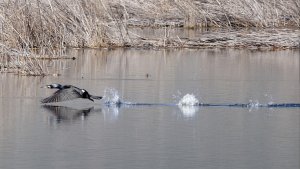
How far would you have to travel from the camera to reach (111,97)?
562 inches

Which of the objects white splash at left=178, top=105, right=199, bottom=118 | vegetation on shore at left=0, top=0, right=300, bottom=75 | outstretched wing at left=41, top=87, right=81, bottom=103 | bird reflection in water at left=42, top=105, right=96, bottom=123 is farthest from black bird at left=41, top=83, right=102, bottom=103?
vegetation on shore at left=0, top=0, right=300, bottom=75

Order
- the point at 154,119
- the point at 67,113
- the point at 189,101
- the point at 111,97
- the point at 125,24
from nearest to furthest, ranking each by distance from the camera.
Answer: the point at 154,119, the point at 67,113, the point at 189,101, the point at 111,97, the point at 125,24

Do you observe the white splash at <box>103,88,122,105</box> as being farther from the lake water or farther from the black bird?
the black bird

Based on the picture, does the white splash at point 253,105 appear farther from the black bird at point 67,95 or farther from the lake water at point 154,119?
the black bird at point 67,95

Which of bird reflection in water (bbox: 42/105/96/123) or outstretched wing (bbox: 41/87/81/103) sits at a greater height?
outstretched wing (bbox: 41/87/81/103)

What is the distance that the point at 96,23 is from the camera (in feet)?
68.5

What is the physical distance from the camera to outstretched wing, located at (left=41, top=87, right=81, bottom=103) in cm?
1343

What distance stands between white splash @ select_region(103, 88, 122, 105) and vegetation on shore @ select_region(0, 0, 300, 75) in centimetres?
208

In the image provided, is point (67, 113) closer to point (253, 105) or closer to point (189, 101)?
point (189, 101)

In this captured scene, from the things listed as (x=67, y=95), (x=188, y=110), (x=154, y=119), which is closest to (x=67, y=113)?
(x=67, y=95)

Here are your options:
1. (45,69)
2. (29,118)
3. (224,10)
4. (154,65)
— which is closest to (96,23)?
(154,65)

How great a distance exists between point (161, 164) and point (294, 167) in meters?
1.22

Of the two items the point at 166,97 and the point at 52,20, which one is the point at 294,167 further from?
the point at 52,20

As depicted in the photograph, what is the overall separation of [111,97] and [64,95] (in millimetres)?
991
